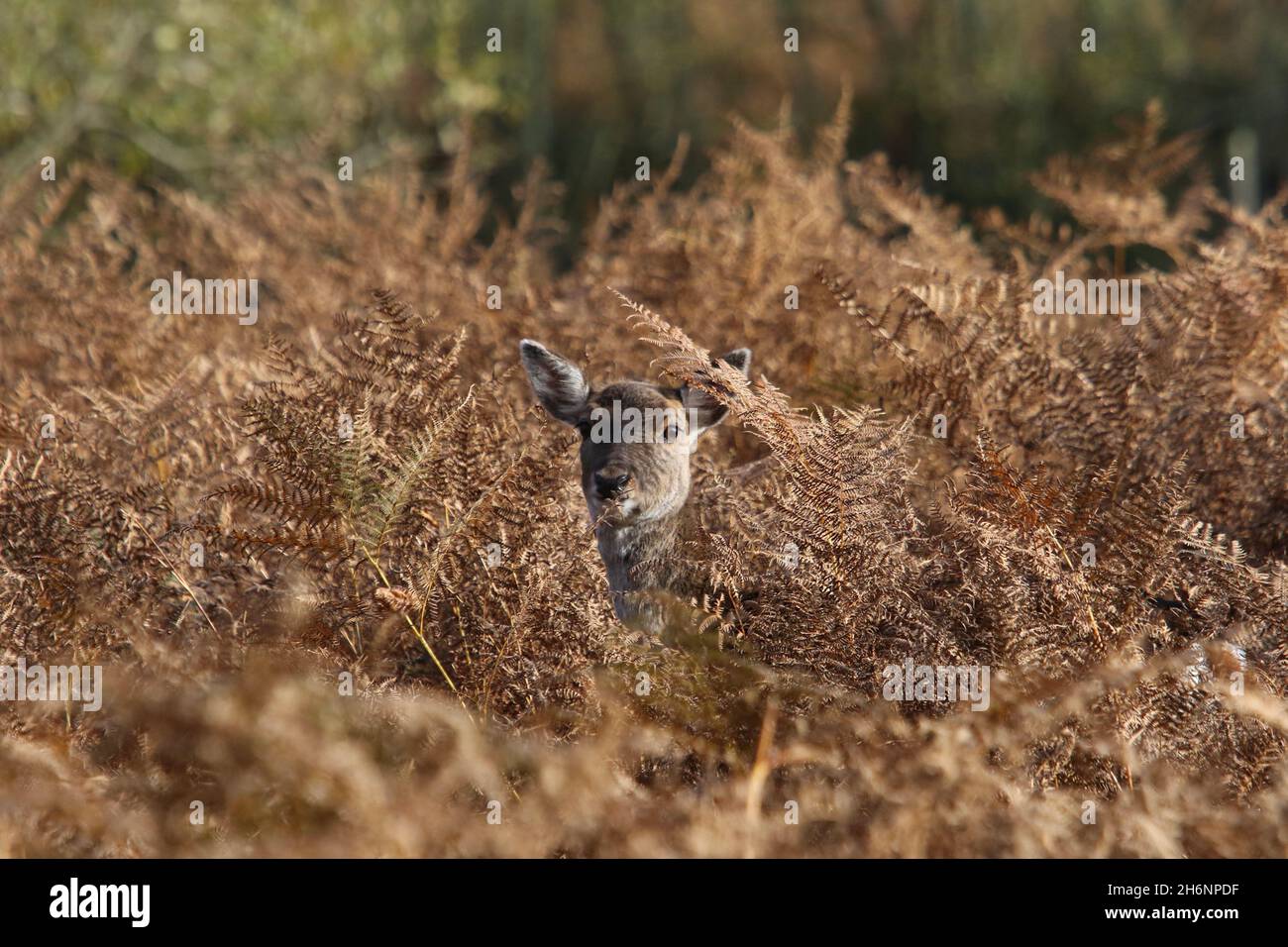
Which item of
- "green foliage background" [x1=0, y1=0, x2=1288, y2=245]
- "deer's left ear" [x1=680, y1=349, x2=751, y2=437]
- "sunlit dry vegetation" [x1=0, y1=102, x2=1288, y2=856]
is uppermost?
"green foliage background" [x1=0, y1=0, x2=1288, y2=245]

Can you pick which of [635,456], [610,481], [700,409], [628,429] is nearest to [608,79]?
[700,409]

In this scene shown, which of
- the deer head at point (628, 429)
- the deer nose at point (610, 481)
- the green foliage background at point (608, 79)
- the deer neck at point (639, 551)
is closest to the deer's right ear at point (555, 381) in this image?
the deer head at point (628, 429)

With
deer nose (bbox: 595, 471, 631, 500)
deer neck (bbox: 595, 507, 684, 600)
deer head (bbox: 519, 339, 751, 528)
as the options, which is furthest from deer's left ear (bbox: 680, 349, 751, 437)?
deer nose (bbox: 595, 471, 631, 500)

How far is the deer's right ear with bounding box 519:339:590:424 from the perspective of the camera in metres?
5.52

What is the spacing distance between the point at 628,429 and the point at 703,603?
114 centimetres

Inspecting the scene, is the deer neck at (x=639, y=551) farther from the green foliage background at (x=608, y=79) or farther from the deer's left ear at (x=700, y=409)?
the green foliage background at (x=608, y=79)

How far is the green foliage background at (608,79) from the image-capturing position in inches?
580

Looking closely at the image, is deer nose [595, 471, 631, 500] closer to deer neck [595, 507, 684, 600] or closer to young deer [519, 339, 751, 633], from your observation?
young deer [519, 339, 751, 633]

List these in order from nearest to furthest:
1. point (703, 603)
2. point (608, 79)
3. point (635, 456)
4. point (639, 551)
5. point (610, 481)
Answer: point (703, 603) < point (610, 481) < point (635, 456) < point (639, 551) < point (608, 79)

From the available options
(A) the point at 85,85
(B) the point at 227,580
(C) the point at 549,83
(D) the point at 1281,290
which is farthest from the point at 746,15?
(B) the point at 227,580

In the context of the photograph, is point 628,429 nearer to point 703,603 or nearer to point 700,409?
point 700,409

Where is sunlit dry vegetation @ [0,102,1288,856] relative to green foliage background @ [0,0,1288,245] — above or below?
below

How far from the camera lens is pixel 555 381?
5.64 metres

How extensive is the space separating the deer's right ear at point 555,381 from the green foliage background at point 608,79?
7032mm
